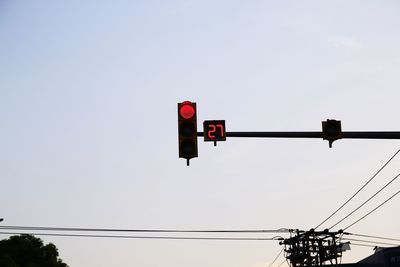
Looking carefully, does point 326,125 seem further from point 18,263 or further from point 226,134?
point 18,263

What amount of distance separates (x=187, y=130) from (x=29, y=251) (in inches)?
1976

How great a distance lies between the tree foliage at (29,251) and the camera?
5653 cm

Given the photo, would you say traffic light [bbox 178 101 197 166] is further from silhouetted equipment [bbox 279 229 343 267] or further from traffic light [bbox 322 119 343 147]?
silhouetted equipment [bbox 279 229 343 267]

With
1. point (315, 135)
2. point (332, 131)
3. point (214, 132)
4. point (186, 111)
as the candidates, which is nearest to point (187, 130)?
point (186, 111)

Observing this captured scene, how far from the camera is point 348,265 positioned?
165 ft

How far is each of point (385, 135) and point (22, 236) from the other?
52.4 meters

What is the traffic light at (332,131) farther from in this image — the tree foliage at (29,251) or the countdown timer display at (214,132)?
the tree foliage at (29,251)

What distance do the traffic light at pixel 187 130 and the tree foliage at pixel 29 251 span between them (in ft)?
159

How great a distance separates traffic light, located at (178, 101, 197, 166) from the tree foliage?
48.4 metres

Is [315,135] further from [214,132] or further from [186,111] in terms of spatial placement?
[186,111]

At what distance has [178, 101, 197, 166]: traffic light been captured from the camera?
1120 centimetres

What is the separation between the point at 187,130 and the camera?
11281 millimetres

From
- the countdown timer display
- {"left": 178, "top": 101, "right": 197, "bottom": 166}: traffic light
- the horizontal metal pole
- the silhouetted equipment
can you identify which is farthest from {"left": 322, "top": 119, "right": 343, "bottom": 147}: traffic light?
the silhouetted equipment

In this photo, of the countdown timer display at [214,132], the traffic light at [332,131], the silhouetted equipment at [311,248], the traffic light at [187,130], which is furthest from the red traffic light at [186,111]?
the silhouetted equipment at [311,248]
